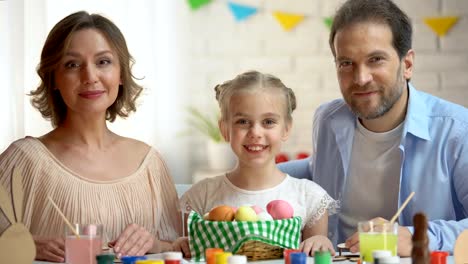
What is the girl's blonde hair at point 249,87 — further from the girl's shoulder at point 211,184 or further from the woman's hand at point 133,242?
the woman's hand at point 133,242

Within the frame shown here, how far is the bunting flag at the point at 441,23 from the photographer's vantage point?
4.95 metres

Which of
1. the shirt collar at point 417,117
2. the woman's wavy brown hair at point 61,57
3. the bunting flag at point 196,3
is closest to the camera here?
the woman's wavy brown hair at point 61,57

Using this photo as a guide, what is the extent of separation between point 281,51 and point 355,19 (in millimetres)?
2139

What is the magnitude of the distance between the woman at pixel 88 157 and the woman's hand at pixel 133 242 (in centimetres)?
9

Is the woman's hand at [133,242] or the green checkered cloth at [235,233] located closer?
the green checkered cloth at [235,233]

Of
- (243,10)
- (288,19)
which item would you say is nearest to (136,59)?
(243,10)

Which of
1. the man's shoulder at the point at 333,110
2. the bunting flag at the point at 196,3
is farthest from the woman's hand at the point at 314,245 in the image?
the bunting flag at the point at 196,3

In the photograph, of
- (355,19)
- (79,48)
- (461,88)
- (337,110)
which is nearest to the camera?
(79,48)

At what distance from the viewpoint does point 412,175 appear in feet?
9.80

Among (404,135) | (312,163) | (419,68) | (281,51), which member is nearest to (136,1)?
(281,51)

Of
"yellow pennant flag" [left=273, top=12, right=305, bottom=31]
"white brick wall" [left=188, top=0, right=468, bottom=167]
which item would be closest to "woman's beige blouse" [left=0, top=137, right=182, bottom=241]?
"white brick wall" [left=188, top=0, right=468, bottom=167]

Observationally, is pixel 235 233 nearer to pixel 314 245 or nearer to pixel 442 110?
pixel 314 245

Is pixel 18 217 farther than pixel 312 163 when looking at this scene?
No

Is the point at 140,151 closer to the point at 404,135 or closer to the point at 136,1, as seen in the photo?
the point at 404,135
